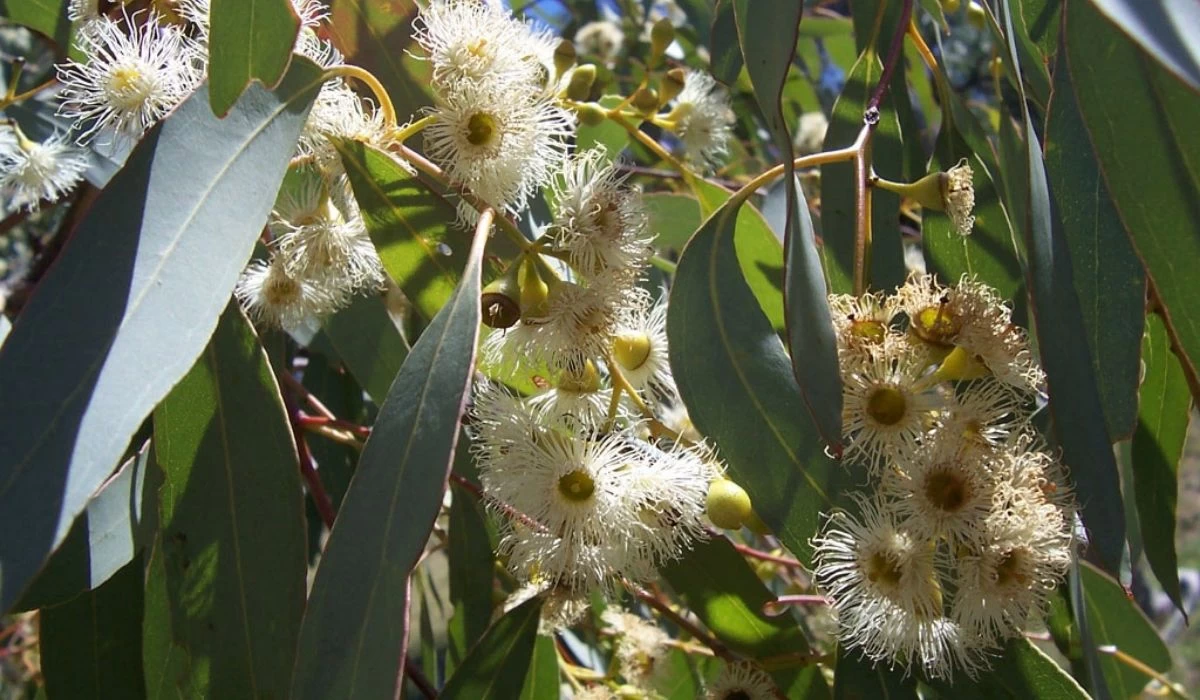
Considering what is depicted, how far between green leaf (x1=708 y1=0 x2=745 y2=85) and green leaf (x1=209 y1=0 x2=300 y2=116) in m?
0.68

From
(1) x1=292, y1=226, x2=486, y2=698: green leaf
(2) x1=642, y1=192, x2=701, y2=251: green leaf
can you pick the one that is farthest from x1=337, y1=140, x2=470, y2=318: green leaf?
(2) x1=642, y1=192, x2=701, y2=251: green leaf

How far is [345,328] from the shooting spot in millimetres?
1531

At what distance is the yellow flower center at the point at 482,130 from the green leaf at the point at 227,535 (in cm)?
33

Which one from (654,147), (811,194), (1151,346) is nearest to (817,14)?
(811,194)

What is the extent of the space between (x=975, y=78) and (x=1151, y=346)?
3.53 m

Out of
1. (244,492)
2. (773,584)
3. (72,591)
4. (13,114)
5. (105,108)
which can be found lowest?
(773,584)

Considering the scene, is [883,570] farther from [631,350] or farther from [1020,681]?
[631,350]

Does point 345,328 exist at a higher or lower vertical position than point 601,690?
higher

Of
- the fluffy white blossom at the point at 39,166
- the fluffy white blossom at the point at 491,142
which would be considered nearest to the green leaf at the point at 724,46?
the fluffy white blossom at the point at 491,142

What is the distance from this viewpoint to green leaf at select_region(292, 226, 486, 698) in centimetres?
89

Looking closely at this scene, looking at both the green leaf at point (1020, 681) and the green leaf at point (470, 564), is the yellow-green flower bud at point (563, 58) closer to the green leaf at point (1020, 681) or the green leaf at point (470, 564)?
the green leaf at point (470, 564)

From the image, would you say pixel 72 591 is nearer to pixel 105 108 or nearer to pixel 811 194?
pixel 105 108

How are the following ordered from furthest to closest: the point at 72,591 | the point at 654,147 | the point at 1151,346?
the point at 654,147, the point at 1151,346, the point at 72,591

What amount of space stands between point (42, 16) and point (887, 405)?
1.29 m
